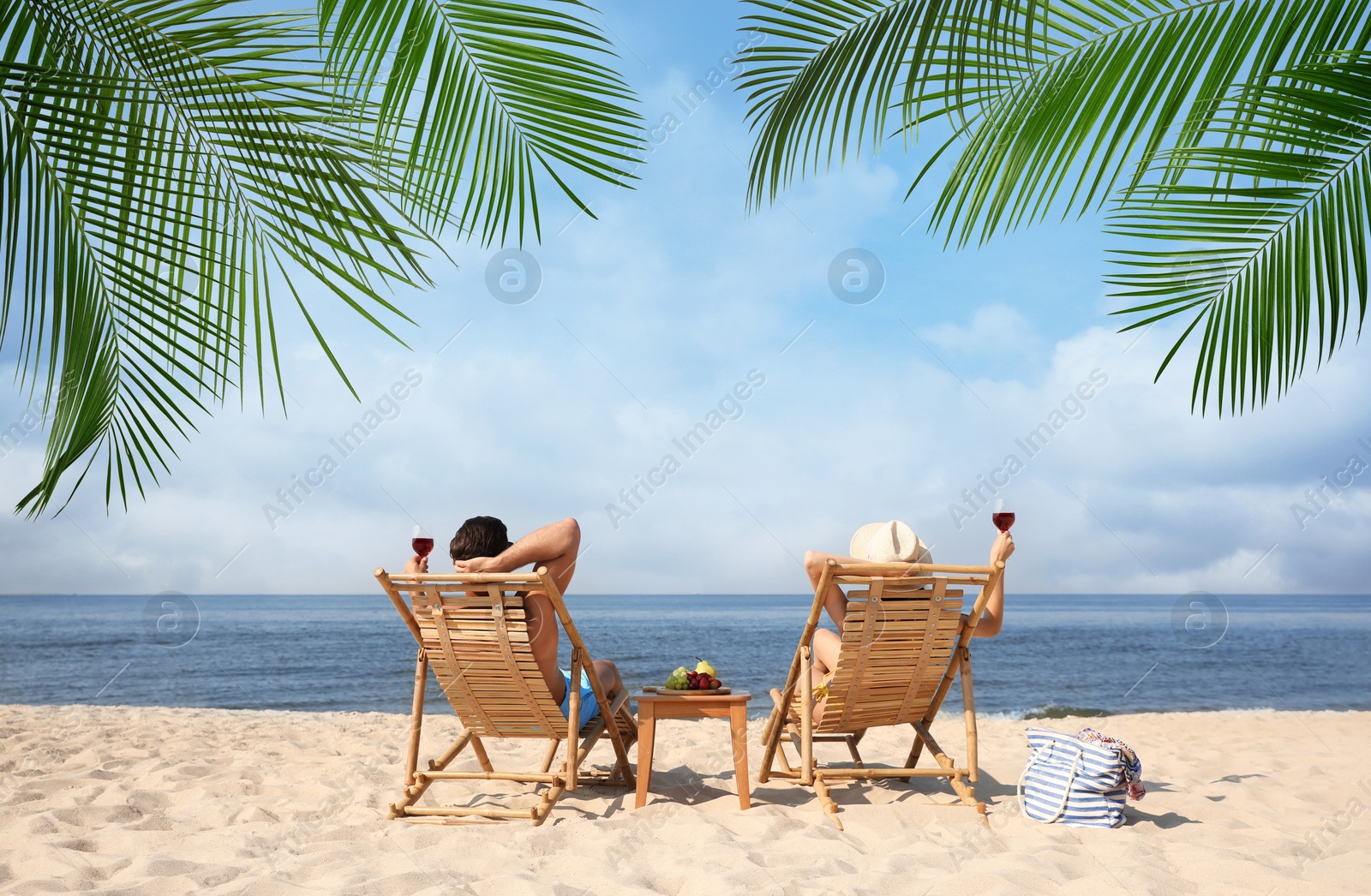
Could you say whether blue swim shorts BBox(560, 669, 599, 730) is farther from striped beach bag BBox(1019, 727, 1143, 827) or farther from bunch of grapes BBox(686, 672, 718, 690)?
striped beach bag BBox(1019, 727, 1143, 827)

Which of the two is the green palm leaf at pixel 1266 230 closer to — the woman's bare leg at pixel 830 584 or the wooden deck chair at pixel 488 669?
the woman's bare leg at pixel 830 584

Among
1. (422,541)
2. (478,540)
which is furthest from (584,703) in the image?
(422,541)

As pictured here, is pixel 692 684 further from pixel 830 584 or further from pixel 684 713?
pixel 830 584

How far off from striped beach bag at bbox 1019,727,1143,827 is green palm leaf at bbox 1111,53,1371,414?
2.23m

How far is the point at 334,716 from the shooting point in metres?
7.73

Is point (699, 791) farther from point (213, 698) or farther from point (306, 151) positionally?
point (213, 698)

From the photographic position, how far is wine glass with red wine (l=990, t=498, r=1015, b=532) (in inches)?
141

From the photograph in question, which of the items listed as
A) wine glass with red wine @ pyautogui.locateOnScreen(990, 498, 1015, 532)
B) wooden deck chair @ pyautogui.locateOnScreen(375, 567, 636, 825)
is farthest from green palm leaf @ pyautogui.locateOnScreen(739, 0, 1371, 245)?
wooden deck chair @ pyautogui.locateOnScreen(375, 567, 636, 825)

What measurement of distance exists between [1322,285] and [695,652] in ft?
65.0

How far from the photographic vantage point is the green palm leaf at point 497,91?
145 centimetres

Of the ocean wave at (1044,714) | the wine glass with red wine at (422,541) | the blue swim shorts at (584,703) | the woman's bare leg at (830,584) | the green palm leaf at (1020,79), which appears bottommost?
the ocean wave at (1044,714)

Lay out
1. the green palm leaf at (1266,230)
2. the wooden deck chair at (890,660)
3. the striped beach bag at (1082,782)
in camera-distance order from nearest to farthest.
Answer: the green palm leaf at (1266,230) < the striped beach bag at (1082,782) < the wooden deck chair at (890,660)

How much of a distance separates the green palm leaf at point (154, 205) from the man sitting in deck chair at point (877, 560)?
244 centimetres

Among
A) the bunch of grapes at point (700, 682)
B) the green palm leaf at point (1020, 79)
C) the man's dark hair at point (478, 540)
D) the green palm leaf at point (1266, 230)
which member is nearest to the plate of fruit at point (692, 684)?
the bunch of grapes at point (700, 682)
